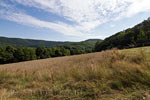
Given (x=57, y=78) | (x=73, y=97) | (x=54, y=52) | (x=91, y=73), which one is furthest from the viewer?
(x=54, y=52)

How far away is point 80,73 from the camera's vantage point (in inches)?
125

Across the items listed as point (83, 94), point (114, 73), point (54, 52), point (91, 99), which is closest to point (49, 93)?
point (83, 94)

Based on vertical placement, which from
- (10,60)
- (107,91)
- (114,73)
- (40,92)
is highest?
(114,73)

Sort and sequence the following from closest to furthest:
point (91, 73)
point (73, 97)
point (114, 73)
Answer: point (73, 97) < point (114, 73) < point (91, 73)

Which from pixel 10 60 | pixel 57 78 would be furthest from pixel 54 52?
pixel 57 78

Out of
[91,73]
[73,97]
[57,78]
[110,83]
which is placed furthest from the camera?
[57,78]

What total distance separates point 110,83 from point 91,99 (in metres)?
0.73

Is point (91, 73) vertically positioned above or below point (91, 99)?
above

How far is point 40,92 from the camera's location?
2.51 metres

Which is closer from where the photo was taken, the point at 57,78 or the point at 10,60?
the point at 57,78

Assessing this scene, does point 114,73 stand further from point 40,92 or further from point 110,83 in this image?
point 40,92

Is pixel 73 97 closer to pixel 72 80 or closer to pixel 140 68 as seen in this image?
pixel 72 80

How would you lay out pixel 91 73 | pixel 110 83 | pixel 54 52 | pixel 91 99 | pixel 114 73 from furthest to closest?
pixel 54 52, pixel 91 73, pixel 114 73, pixel 110 83, pixel 91 99

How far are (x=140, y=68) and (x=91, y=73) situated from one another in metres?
1.37
